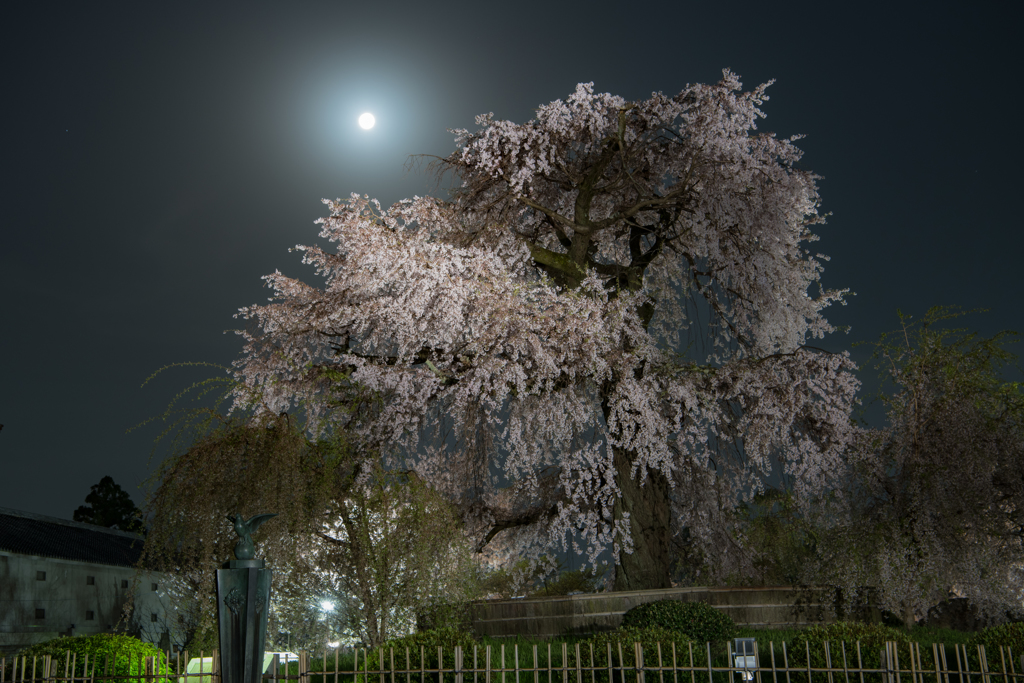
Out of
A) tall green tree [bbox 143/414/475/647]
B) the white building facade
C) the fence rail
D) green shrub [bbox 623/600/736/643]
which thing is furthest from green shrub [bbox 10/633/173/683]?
the white building facade

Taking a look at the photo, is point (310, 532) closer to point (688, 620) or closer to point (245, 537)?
point (245, 537)

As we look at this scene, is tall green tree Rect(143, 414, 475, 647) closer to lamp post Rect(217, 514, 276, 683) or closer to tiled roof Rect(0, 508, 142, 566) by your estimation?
lamp post Rect(217, 514, 276, 683)

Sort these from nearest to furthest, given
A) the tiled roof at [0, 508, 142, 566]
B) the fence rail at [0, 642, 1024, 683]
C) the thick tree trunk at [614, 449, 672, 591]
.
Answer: the fence rail at [0, 642, 1024, 683]
the thick tree trunk at [614, 449, 672, 591]
the tiled roof at [0, 508, 142, 566]

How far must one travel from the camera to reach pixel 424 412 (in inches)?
569

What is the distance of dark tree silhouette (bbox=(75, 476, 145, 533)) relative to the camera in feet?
142

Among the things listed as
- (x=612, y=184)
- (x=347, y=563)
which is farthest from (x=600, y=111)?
(x=347, y=563)

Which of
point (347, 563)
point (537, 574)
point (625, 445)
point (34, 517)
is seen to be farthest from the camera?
point (34, 517)

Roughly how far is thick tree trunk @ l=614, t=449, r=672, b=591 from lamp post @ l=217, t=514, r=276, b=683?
9268 millimetres

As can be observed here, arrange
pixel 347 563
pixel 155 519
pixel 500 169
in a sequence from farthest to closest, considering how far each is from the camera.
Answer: pixel 500 169 → pixel 347 563 → pixel 155 519

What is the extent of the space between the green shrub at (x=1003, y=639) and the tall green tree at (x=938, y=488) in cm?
243

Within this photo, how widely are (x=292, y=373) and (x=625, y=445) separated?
22.3ft

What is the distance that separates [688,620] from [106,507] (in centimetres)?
4162

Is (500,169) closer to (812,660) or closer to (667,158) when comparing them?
(667,158)

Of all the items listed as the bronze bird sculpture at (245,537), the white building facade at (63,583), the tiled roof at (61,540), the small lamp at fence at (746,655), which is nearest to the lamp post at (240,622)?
the bronze bird sculpture at (245,537)
